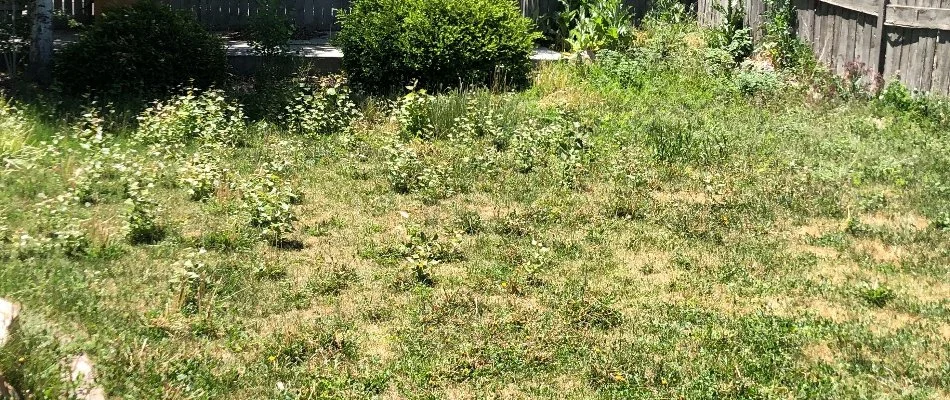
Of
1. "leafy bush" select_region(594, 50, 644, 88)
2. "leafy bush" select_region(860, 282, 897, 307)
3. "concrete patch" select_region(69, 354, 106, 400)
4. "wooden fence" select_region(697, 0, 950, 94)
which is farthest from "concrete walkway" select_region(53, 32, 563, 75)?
"concrete patch" select_region(69, 354, 106, 400)

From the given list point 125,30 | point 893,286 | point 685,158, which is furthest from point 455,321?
point 125,30

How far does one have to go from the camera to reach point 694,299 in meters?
6.09

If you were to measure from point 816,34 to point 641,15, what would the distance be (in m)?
4.08

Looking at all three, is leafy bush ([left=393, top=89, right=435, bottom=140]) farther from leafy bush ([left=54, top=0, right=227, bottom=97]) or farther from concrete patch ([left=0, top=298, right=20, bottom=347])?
concrete patch ([left=0, top=298, right=20, bottom=347])

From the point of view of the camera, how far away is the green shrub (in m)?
11.5

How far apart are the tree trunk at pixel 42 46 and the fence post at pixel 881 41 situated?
347 inches

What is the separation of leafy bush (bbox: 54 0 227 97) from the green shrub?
160 centimetres

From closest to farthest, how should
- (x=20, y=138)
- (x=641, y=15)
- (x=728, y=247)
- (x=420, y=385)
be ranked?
(x=420, y=385) < (x=728, y=247) < (x=20, y=138) < (x=641, y=15)

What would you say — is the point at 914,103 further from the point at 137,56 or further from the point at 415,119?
the point at 137,56

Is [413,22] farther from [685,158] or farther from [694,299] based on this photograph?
[694,299]

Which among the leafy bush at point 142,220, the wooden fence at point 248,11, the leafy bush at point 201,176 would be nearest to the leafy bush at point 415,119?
the leafy bush at point 201,176

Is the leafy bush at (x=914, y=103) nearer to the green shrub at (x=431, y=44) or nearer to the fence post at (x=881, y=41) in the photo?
the fence post at (x=881, y=41)

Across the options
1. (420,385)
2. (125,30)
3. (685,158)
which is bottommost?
(420,385)

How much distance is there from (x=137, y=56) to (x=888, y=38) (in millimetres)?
7734
